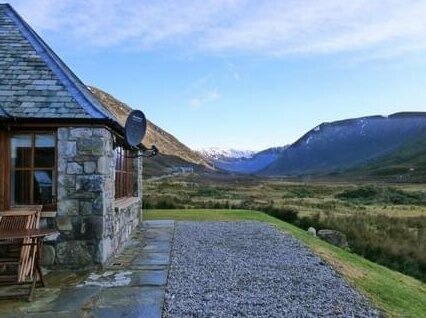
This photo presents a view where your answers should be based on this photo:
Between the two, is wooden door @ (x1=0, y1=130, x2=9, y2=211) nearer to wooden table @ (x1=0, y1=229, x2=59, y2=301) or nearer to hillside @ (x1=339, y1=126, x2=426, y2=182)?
wooden table @ (x1=0, y1=229, x2=59, y2=301)

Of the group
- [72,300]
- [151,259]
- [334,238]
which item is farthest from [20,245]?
[334,238]

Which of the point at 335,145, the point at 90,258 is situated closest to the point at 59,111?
the point at 90,258

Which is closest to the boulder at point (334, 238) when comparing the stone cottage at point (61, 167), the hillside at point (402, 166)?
the stone cottage at point (61, 167)

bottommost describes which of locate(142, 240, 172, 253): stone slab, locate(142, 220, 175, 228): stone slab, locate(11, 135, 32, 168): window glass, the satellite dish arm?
locate(142, 240, 172, 253): stone slab

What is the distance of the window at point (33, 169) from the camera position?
27.9 feet

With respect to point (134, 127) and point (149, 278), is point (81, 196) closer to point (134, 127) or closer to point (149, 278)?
point (149, 278)

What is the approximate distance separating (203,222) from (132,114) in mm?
6754

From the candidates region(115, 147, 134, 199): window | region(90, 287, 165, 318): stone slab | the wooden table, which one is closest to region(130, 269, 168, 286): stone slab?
region(90, 287, 165, 318): stone slab

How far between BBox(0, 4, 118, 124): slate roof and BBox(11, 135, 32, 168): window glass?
1.59ft

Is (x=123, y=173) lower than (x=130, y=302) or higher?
higher

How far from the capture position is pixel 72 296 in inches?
265

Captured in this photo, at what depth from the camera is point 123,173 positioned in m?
12.9

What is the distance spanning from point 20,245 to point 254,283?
11.0 ft

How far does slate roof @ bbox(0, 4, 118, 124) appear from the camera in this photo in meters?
8.38
